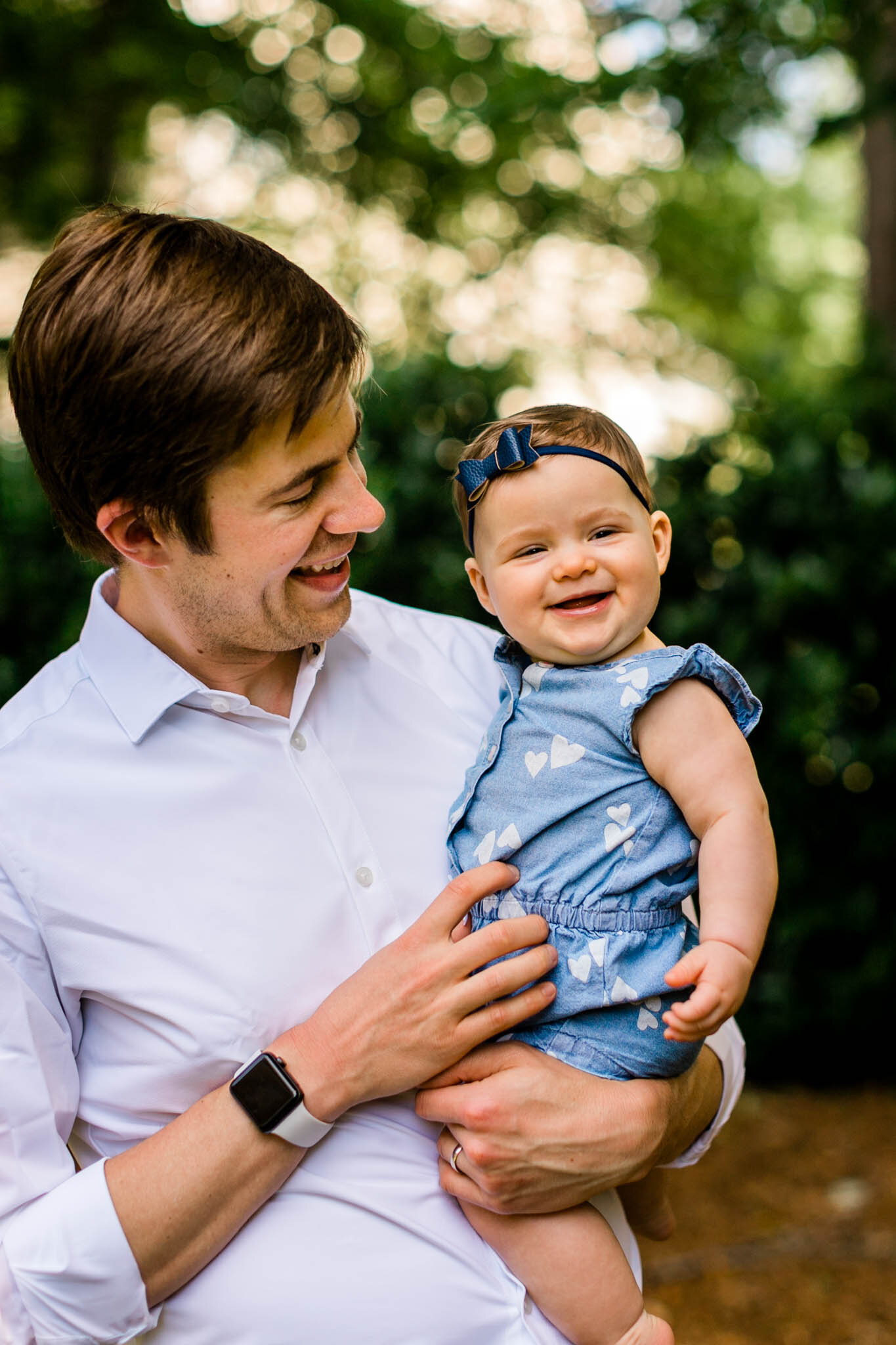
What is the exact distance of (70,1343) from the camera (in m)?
1.64

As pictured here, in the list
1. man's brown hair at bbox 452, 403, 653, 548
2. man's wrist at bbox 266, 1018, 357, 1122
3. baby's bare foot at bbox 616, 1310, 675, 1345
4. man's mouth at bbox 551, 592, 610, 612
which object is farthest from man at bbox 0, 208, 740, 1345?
man's mouth at bbox 551, 592, 610, 612

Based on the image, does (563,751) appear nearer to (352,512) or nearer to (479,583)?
(479,583)

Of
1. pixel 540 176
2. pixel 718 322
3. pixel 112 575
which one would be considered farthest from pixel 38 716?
pixel 718 322

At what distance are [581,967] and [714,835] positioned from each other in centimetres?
31

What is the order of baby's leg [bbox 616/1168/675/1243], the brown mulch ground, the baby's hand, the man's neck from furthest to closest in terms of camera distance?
the brown mulch ground
baby's leg [bbox 616/1168/675/1243]
the man's neck
the baby's hand

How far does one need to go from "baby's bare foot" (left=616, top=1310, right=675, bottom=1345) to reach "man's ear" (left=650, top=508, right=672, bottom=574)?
1.19 metres

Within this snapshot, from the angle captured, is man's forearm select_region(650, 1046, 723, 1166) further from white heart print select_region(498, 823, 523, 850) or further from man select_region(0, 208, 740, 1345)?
white heart print select_region(498, 823, 523, 850)

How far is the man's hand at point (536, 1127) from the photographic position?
5.59ft

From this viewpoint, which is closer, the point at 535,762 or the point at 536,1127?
the point at 536,1127

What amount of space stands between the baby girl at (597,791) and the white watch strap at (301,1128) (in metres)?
0.23

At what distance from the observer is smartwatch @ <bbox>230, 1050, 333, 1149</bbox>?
1.65m

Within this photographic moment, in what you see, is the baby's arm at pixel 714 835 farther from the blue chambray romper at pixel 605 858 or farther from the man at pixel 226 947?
the man at pixel 226 947

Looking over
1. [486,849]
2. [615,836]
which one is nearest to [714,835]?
[615,836]

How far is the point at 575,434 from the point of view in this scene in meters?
1.89
